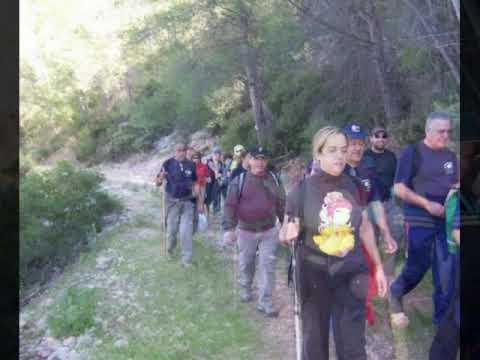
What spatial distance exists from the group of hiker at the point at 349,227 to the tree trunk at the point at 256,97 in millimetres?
213

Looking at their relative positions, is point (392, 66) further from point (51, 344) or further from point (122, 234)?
point (51, 344)

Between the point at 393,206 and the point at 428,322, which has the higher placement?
the point at 393,206

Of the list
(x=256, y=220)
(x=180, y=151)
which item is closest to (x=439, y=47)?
(x=256, y=220)

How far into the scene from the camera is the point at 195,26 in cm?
399

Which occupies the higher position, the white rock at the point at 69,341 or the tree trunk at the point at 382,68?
the tree trunk at the point at 382,68

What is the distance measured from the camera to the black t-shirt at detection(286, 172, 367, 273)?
253 centimetres

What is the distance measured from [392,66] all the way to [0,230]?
3596 mm

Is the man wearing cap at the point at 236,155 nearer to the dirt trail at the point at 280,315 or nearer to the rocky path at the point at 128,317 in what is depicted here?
the dirt trail at the point at 280,315

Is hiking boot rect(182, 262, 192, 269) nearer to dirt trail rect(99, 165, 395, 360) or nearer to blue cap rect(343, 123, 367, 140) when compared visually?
dirt trail rect(99, 165, 395, 360)

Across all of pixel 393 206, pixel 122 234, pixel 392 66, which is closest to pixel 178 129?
pixel 122 234

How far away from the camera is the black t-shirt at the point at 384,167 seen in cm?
354

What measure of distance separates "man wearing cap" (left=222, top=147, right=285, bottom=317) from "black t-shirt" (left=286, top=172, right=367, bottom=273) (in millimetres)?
1124

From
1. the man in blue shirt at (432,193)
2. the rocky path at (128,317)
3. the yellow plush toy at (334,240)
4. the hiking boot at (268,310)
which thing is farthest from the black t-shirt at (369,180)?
the hiking boot at (268,310)

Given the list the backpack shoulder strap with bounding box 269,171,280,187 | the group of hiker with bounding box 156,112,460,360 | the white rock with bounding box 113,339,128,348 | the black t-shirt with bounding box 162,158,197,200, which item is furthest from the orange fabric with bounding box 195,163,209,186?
the white rock with bounding box 113,339,128,348
